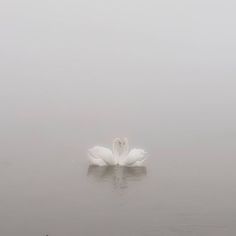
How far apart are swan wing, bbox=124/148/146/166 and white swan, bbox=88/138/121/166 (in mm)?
42

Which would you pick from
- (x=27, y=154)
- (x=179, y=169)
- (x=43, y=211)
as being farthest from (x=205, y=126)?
(x=43, y=211)

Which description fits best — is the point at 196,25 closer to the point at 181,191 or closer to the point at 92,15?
the point at 92,15

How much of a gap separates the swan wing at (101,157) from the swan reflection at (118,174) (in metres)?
0.02

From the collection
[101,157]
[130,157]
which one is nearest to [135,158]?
[130,157]

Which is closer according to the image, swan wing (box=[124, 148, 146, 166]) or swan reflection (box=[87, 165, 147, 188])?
swan reflection (box=[87, 165, 147, 188])

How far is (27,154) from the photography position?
5.74ft

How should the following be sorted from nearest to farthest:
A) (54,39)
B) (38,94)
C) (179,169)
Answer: (179,169) < (38,94) < (54,39)

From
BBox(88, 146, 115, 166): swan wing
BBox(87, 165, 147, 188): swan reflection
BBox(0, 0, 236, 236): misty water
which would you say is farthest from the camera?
BBox(88, 146, 115, 166): swan wing

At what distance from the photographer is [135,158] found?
5.40 feet

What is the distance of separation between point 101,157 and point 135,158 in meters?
0.13

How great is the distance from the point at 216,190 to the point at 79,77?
4.30ft

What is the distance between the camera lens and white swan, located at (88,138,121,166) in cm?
164

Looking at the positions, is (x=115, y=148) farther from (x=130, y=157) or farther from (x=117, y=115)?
(x=117, y=115)

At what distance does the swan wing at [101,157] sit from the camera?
1635 mm
